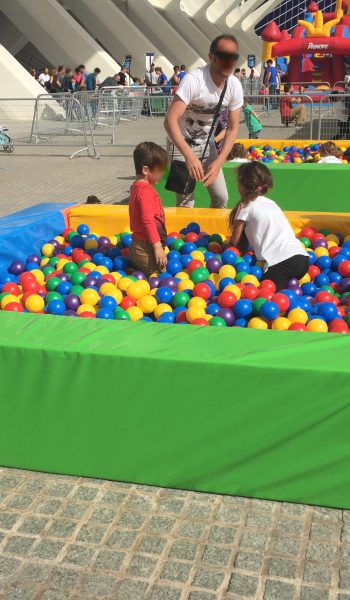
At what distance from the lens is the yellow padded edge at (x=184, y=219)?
21.5ft

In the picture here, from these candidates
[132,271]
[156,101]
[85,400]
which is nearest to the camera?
[85,400]

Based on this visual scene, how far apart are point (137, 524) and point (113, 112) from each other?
1443 cm

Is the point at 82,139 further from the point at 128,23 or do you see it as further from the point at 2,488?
the point at 128,23

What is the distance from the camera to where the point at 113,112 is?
53.0ft

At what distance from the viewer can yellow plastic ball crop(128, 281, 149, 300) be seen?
17.2ft

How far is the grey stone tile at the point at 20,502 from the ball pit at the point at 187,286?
60.8 inches

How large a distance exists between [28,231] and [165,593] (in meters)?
4.50

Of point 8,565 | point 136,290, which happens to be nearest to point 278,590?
point 8,565

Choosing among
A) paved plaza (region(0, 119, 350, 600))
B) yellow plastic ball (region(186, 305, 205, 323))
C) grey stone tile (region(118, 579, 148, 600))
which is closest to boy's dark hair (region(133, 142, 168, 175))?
yellow plastic ball (region(186, 305, 205, 323))

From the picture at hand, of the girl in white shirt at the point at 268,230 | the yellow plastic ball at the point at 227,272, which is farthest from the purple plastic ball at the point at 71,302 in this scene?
the girl in white shirt at the point at 268,230

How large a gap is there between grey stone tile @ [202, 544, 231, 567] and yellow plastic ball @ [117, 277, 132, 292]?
9.66ft

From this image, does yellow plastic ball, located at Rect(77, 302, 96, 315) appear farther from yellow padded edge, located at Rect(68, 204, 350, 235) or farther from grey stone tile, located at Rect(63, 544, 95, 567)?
grey stone tile, located at Rect(63, 544, 95, 567)

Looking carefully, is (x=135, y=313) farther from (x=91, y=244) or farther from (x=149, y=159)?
(x=91, y=244)

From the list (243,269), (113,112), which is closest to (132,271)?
(243,269)
